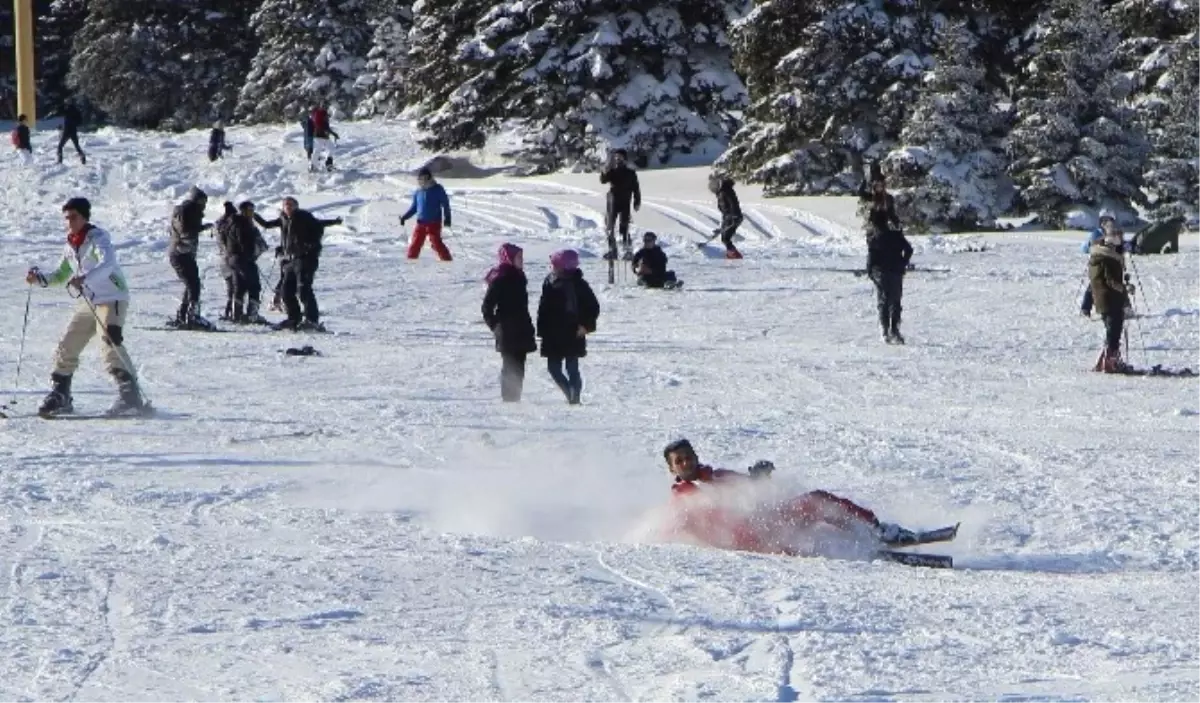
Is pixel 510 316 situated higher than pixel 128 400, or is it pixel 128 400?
pixel 510 316

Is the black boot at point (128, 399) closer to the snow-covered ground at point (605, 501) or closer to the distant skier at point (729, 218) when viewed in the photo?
the snow-covered ground at point (605, 501)

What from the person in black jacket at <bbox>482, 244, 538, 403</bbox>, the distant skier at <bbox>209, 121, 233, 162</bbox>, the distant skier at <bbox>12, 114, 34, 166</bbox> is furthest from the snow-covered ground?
the distant skier at <bbox>209, 121, 233, 162</bbox>

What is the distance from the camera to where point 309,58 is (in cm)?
5897

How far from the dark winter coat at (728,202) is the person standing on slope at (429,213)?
13.0 feet

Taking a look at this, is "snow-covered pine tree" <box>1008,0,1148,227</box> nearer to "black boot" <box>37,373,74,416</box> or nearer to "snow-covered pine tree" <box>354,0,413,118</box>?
"black boot" <box>37,373,74,416</box>

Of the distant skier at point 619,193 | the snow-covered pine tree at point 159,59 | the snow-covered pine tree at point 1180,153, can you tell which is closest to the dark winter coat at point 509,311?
the distant skier at point 619,193

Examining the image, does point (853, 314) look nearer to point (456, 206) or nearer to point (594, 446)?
point (594, 446)

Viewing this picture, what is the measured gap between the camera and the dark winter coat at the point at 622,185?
931 inches

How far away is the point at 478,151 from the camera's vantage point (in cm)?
4350

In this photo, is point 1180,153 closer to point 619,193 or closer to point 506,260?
point 619,193

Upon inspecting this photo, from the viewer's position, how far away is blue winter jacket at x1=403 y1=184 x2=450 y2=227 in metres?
24.6

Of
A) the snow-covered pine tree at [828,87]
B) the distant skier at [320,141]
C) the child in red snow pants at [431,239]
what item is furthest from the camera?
the distant skier at [320,141]

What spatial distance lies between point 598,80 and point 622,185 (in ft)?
50.4

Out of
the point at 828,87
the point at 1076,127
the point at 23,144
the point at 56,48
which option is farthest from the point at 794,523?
the point at 56,48
